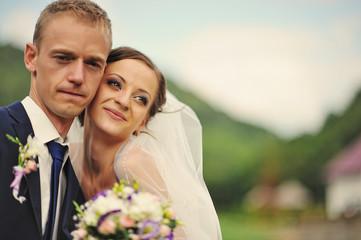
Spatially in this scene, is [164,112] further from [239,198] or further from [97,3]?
[239,198]

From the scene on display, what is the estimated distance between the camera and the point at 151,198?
10.9 feet

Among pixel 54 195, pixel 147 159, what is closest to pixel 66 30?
pixel 54 195

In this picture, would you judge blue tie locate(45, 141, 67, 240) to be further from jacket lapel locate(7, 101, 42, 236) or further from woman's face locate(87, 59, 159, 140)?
woman's face locate(87, 59, 159, 140)

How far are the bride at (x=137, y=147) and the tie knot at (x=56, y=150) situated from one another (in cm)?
74

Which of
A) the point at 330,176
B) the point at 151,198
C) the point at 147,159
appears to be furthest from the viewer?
the point at 330,176

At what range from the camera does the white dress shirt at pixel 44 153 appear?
3668mm

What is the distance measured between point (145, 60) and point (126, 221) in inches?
85.1

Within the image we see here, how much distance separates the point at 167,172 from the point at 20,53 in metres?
52.5

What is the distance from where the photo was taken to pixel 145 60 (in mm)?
4941

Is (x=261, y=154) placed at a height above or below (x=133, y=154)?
below

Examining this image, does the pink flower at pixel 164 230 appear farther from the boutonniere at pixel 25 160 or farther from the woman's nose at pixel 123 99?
the woman's nose at pixel 123 99

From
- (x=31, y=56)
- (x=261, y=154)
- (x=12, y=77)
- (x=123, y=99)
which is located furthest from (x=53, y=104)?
(x=261, y=154)

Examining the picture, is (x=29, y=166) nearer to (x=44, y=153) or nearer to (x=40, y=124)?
(x=44, y=153)

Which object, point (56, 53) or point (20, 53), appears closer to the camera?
point (56, 53)
